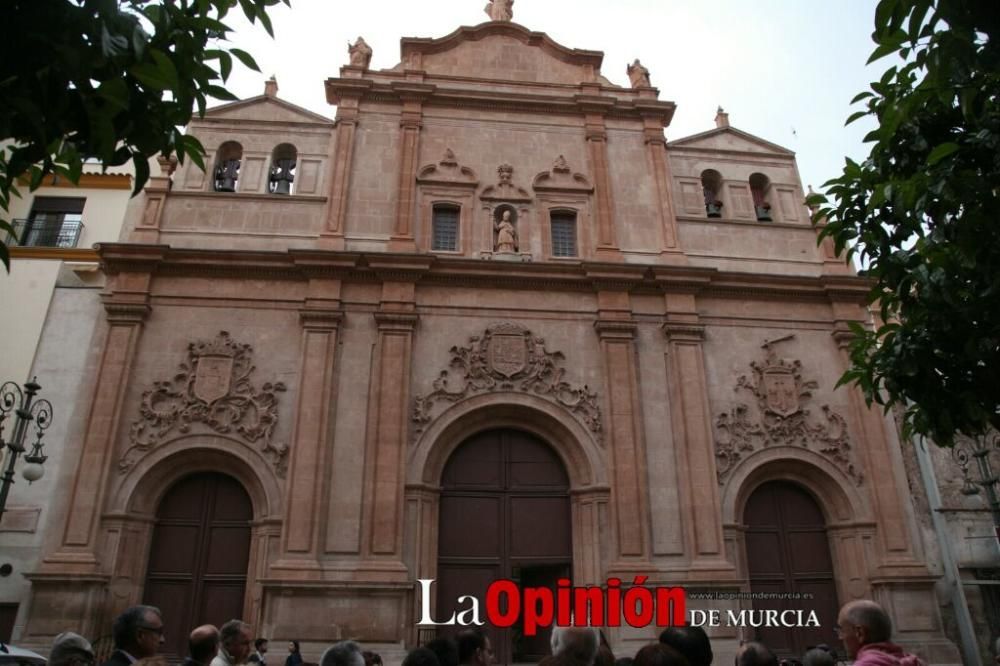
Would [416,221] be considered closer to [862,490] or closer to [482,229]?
[482,229]

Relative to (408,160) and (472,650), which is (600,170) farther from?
(472,650)

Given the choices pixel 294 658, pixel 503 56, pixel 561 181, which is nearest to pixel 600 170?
pixel 561 181

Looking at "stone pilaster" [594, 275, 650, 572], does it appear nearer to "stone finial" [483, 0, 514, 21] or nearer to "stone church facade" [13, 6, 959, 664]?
"stone church facade" [13, 6, 959, 664]

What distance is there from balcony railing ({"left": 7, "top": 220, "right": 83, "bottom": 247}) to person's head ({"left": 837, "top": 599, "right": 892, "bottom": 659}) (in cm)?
1678

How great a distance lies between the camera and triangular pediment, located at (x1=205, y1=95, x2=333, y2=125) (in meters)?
17.5

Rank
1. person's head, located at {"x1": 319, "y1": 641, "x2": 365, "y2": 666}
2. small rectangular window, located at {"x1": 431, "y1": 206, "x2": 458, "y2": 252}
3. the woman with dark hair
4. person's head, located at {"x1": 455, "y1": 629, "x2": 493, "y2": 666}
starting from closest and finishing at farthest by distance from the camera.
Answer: person's head, located at {"x1": 319, "y1": 641, "x2": 365, "y2": 666} < person's head, located at {"x1": 455, "y1": 629, "x2": 493, "y2": 666} < the woman with dark hair < small rectangular window, located at {"x1": 431, "y1": 206, "x2": 458, "y2": 252}

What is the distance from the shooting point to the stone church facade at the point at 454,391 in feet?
43.3

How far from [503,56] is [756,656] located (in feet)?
56.5

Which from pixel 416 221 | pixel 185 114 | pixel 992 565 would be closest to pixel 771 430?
pixel 992 565

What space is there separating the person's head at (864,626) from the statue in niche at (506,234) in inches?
508

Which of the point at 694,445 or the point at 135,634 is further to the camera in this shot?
the point at 694,445

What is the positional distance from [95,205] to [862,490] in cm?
1782

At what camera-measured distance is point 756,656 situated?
453 centimetres

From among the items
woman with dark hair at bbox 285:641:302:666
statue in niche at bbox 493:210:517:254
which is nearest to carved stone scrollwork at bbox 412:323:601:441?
statue in niche at bbox 493:210:517:254
